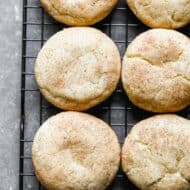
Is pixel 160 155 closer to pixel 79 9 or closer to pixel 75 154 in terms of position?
pixel 75 154

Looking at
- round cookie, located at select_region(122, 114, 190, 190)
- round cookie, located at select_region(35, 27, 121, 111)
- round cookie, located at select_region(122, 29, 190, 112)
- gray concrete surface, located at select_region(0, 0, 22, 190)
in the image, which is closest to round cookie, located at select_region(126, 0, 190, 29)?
round cookie, located at select_region(122, 29, 190, 112)

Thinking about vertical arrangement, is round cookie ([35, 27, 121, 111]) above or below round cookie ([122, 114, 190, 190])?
above

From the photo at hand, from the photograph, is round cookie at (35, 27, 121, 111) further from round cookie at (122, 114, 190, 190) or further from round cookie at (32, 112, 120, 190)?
round cookie at (122, 114, 190, 190)

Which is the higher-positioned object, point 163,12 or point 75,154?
point 163,12

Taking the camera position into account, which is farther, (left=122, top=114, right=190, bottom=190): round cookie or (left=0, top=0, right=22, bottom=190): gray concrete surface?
(left=0, top=0, right=22, bottom=190): gray concrete surface

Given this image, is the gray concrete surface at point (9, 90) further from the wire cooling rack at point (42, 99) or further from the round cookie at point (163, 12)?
the round cookie at point (163, 12)

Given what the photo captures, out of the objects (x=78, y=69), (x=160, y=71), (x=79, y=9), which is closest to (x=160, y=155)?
(x=160, y=71)

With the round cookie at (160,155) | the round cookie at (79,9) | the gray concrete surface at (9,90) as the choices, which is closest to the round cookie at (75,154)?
the round cookie at (160,155)
